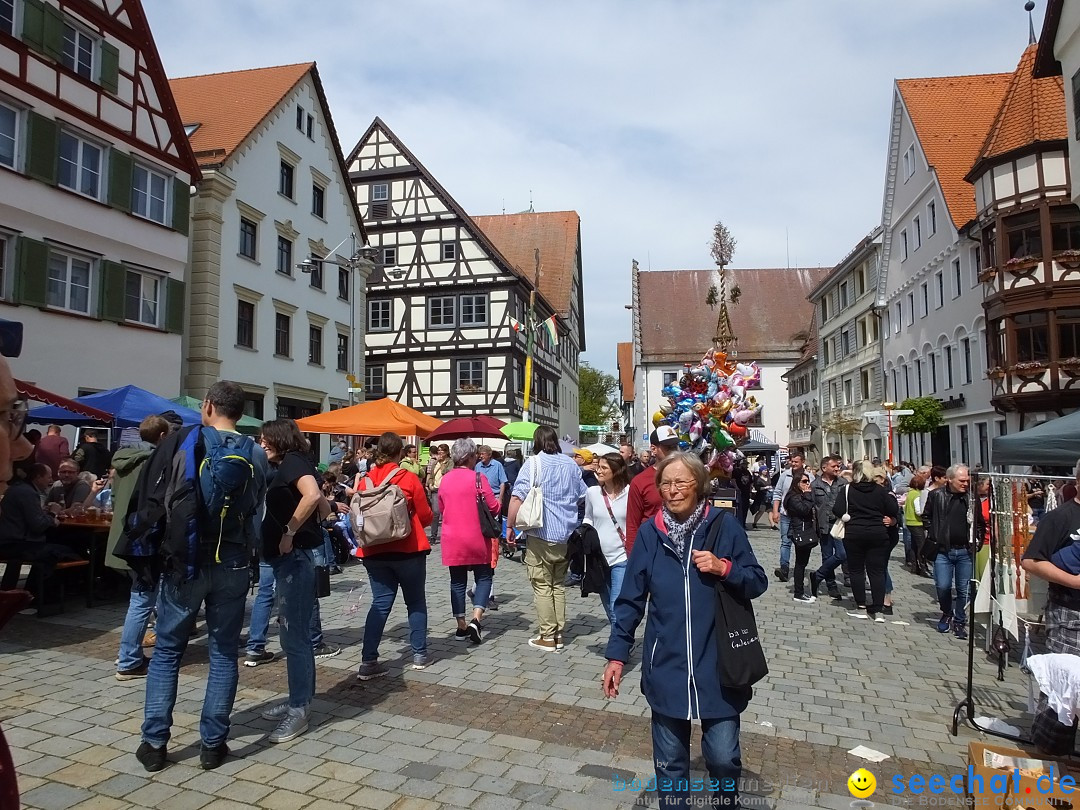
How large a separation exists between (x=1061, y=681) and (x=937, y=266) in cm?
2997

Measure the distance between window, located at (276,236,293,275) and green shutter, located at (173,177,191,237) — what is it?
15.3 ft

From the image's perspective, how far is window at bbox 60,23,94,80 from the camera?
16.5m

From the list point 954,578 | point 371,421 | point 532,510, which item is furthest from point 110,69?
point 954,578

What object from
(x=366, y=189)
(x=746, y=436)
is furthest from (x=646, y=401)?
(x=746, y=436)

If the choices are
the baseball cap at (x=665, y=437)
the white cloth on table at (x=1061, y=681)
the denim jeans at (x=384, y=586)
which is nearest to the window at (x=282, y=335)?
the baseball cap at (x=665, y=437)

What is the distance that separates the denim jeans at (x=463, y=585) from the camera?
275 inches

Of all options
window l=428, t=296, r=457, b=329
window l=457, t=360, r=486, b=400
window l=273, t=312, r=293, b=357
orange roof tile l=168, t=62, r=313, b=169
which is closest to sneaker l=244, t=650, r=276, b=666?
orange roof tile l=168, t=62, r=313, b=169

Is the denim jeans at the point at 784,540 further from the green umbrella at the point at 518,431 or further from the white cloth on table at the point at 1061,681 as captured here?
the green umbrella at the point at 518,431

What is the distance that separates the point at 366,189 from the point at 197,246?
15.3 meters

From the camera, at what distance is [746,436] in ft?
31.2

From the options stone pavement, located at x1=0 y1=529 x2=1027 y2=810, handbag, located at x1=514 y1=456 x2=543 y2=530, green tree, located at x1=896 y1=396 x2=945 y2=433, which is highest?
green tree, located at x1=896 y1=396 x2=945 y2=433

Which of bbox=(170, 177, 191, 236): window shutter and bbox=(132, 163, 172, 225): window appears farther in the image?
bbox=(170, 177, 191, 236): window shutter

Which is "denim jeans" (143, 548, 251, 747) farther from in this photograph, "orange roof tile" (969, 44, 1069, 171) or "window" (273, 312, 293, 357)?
"orange roof tile" (969, 44, 1069, 171)

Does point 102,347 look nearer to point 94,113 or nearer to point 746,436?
point 94,113
